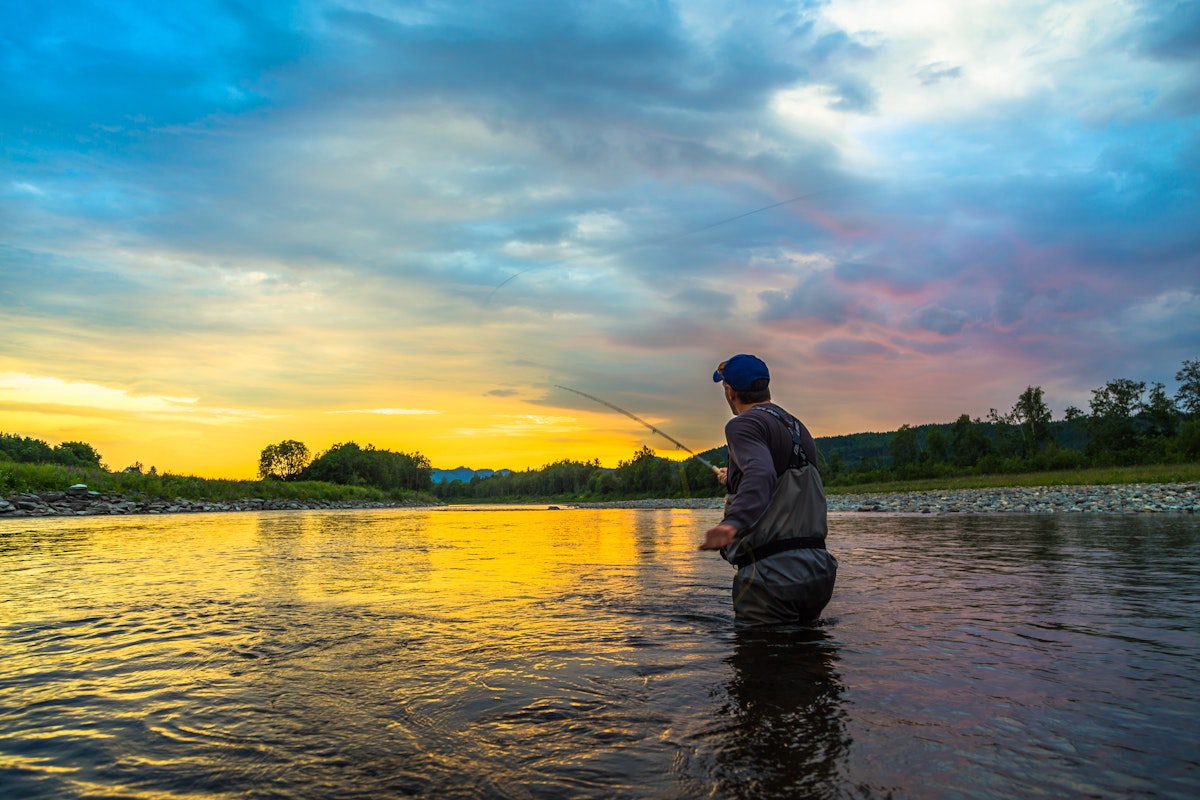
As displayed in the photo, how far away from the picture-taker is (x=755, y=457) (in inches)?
195

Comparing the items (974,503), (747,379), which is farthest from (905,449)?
(747,379)

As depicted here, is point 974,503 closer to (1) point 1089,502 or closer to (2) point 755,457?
(1) point 1089,502

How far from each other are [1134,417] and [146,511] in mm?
92497

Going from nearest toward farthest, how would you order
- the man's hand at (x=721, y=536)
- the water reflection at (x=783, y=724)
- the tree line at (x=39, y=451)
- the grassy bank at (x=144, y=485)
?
the water reflection at (x=783, y=724), the man's hand at (x=721, y=536), the grassy bank at (x=144, y=485), the tree line at (x=39, y=451)

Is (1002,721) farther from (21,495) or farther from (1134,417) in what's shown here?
(1134,417)

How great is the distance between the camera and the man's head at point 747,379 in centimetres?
568

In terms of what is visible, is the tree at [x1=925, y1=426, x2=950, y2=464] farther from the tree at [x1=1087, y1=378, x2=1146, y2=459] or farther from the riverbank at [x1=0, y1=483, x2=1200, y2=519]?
the riverbank at [x1=0, y1=483, x2=1200, y2=519]

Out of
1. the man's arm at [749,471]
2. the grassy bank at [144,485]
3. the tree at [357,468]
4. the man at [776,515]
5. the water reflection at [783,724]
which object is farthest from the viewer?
the tree at [357,468]

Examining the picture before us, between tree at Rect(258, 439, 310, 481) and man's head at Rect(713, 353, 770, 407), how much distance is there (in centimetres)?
12622

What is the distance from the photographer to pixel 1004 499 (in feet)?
116

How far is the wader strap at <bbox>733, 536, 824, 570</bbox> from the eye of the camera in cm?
532

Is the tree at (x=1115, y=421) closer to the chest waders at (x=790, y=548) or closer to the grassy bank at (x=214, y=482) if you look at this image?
the grassy bank at (x=214, y=482)

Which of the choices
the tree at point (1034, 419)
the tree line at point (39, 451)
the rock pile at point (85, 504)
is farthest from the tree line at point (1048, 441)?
the tree line at point (39, 451)

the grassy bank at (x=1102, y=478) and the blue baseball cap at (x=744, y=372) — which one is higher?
the blue baseball cap at (x=744, y=372)
